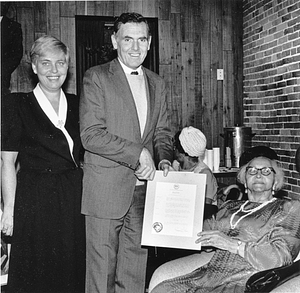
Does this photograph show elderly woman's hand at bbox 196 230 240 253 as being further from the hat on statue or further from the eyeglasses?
the hat on statue

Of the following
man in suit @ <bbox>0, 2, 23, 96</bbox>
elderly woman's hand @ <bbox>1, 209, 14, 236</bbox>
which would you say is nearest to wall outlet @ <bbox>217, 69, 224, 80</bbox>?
man in suit @ <bbox>0, 2, 23, 96</bbox>

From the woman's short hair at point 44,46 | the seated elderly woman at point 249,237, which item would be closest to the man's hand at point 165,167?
the seated elderly woman at point 249,237

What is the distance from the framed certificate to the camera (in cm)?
228

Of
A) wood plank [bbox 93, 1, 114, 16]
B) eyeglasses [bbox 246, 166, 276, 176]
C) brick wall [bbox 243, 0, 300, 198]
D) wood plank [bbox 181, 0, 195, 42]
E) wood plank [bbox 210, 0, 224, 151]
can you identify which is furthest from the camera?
wood plank [bbox 210, 0, 224, 151]

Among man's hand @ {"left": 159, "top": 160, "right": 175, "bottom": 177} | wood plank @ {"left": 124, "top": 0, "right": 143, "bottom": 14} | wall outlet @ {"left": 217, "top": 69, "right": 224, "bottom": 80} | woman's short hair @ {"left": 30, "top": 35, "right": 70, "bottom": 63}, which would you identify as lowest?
man's hand @ {"left": 159, "top": 160, "right": 175, "bottom": 177}

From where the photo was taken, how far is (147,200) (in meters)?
2.32

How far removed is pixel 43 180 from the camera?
93.9 inches

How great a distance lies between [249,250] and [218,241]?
16 cm

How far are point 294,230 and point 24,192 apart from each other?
4.67 ft

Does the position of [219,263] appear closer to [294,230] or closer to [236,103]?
[294,230]

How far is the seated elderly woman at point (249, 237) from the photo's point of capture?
7.24 ft

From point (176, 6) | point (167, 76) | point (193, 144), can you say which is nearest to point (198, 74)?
point (167, 76)

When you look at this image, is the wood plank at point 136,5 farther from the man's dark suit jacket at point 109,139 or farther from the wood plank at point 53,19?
the man's dark suit jacket at point 109,139

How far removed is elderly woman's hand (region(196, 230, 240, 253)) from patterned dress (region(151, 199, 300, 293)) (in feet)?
0.23
